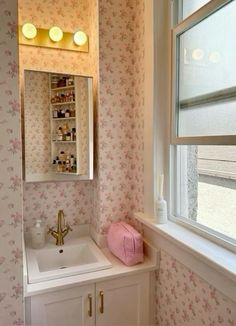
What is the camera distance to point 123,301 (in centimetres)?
141

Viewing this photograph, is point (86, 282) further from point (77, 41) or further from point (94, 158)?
point (77, 41)

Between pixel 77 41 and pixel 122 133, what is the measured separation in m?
0.72

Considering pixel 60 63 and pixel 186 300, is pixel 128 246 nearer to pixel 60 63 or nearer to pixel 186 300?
pixel 186 300

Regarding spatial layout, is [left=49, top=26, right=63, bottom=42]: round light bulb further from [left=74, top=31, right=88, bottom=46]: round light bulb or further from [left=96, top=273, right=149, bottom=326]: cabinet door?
[left=96, top=273, right=149, bottom=326]: cabinet door

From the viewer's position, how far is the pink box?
56.6 inches

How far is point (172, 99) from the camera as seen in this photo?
1430mm

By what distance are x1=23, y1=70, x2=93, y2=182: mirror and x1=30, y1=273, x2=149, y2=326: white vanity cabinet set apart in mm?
697

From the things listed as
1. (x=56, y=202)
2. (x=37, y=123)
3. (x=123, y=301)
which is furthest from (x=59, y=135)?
(x=123, y=301)

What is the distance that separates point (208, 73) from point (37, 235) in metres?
1.38

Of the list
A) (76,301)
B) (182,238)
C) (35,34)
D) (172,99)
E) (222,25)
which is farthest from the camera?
(35,34)

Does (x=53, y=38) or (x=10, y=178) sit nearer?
(x=10, y=178)

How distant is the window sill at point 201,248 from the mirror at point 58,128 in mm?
649

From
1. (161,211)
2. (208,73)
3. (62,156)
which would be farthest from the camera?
(62,156)

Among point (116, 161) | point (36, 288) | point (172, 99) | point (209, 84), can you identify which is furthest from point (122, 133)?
point (36, 288)
